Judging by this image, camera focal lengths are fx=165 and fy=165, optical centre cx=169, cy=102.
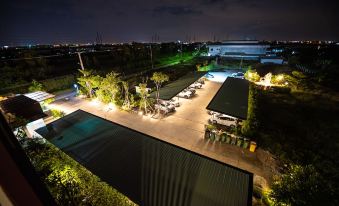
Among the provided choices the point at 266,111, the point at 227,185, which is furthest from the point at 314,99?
the point at 227,185

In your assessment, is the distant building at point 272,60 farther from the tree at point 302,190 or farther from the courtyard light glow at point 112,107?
the tree at point 302,190

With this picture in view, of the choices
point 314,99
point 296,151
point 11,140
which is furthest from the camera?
point 314,99

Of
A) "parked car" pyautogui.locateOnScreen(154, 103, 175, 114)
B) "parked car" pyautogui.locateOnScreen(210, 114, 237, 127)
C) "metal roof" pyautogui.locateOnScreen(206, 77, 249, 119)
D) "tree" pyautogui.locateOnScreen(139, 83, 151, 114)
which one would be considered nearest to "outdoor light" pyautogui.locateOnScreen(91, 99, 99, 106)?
"tree" pyautogui.locateOnScreen(139, 83, 151, 114)

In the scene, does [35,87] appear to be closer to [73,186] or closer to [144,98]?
[144,98]

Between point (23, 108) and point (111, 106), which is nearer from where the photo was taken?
point (23, 108)

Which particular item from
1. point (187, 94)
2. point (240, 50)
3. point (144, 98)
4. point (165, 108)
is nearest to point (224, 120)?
point (165, 108)

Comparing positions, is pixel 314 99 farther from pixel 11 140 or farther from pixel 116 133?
pixel 11 140

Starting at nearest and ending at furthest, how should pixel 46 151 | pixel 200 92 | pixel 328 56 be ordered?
pixel 46 151 → pixel 200 92 → pixel 328 56
